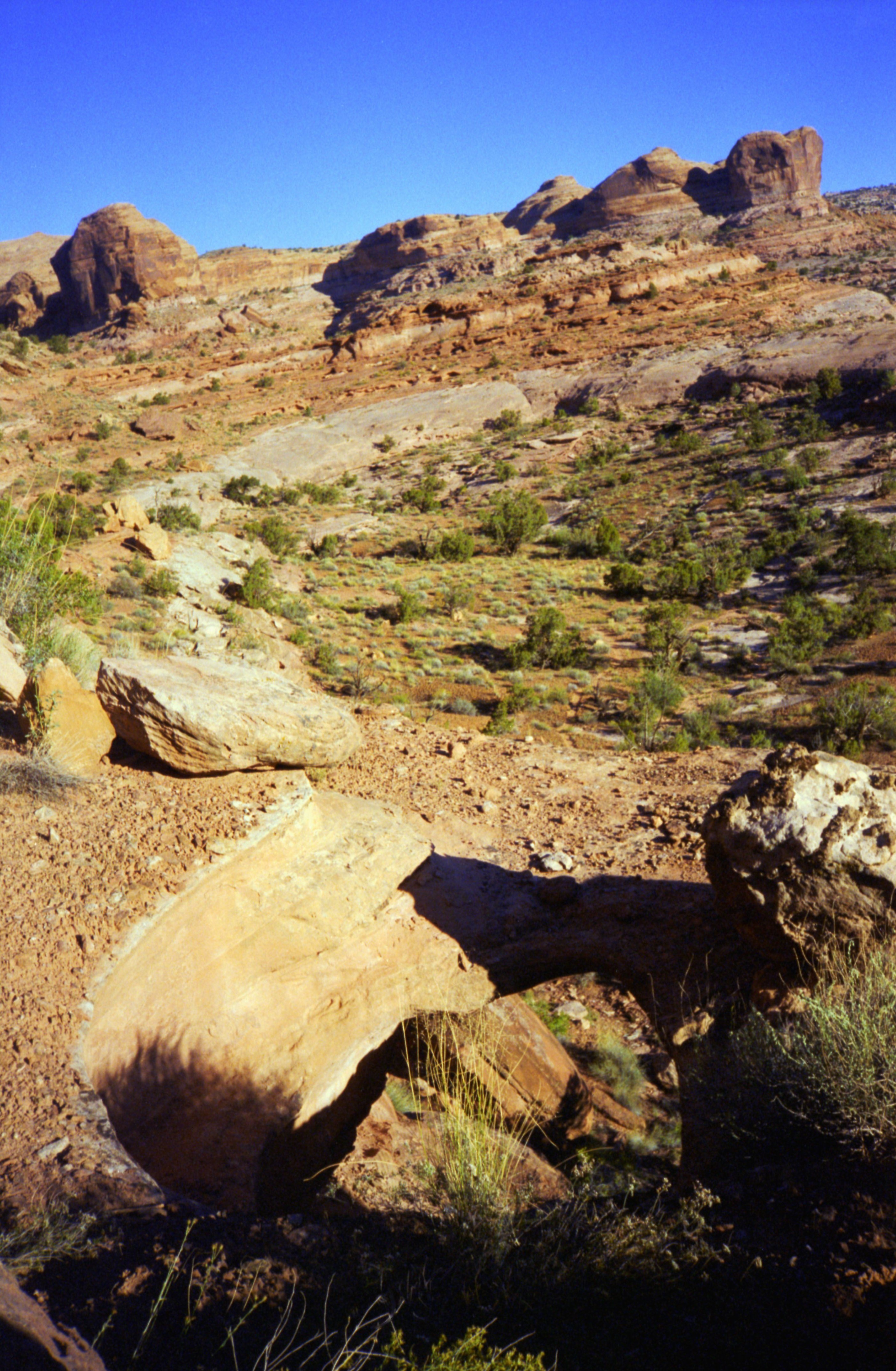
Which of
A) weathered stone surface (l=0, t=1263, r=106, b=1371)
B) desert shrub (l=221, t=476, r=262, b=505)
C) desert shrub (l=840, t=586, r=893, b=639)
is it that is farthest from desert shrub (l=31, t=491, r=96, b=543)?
desert shrub (l=840, t=586, r=893, b=639)

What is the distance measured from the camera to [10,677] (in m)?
5.96

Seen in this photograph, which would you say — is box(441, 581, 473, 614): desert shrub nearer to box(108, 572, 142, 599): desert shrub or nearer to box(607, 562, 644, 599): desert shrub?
box(607, 562, 644, 599): desert shrub

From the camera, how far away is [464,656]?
16500 millimetres

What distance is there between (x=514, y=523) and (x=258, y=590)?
427 inches

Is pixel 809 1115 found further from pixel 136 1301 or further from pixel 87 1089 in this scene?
pixel 87 1089

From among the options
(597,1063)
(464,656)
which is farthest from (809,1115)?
(464,656)

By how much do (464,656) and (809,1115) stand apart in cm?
1339


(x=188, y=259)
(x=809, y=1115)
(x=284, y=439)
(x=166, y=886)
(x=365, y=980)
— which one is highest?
(x=188, y=259)

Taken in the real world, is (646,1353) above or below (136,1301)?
below

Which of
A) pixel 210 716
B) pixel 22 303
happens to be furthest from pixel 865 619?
pixel 22 303

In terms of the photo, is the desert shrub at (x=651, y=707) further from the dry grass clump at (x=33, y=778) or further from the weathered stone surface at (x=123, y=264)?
the weathered stone surface at (x=123, y=264)

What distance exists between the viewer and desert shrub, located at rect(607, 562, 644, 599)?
20.4 meters

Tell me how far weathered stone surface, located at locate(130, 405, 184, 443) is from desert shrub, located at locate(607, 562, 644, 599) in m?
28.2

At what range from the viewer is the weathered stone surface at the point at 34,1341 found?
75.8 inches
